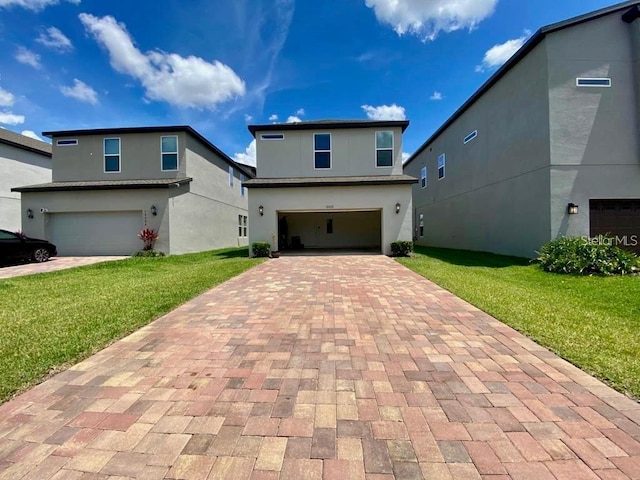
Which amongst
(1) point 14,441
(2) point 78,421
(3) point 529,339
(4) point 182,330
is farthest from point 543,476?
(4) point 182,330

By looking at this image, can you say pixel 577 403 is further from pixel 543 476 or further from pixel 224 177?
pixel 224 177

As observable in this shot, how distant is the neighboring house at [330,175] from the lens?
523 inches

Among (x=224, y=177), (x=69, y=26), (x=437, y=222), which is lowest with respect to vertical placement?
(x=437, y=222)

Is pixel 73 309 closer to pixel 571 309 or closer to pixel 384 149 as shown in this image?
pixel 571 309

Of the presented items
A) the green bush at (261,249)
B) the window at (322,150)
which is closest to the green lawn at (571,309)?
the green bush at (261,249)

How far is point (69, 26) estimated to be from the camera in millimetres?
10281

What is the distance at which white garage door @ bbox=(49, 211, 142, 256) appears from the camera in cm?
1434

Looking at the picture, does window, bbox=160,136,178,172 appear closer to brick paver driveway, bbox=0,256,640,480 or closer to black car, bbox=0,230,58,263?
black car, bbox=0,230,58,263

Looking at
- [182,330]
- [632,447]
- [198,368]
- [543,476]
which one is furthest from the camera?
[182,330]

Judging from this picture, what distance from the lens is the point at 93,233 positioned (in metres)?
14.4

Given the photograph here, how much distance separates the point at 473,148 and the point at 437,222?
617 cm

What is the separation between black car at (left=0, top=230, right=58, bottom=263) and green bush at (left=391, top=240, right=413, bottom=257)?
1481cm

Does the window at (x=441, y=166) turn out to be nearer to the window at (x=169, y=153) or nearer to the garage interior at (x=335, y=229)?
the garage interior at (x=335, y=229)

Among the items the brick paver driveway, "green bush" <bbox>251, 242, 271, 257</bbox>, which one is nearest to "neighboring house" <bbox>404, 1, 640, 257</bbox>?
the brick paver driveway
